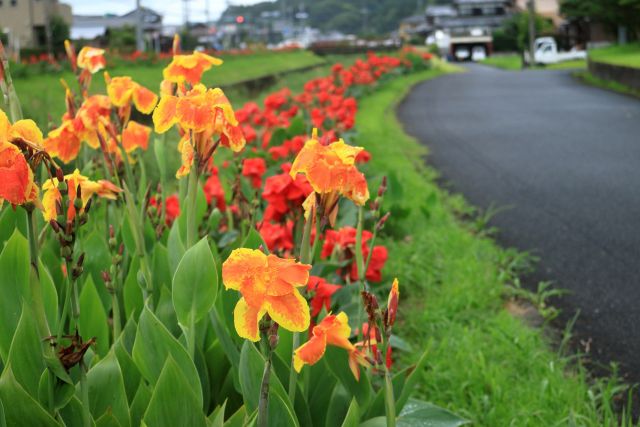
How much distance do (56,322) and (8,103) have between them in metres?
0.51

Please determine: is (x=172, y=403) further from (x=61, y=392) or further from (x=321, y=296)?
(x=321, y=296)

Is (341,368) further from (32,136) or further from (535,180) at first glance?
(535,180)

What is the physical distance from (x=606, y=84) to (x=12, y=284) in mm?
17209

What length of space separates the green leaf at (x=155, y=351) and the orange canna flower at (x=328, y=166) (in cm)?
42

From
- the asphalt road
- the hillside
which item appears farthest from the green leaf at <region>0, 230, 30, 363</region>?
the hillside

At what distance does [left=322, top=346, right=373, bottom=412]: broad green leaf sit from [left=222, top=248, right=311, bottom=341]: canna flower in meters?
0.52

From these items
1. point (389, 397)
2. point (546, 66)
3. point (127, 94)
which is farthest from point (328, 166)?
point (546, 66)

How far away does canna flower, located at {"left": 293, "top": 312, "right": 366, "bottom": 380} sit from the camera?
4.31ft

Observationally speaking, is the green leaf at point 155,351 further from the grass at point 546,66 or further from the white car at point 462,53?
the white car at point 462,53

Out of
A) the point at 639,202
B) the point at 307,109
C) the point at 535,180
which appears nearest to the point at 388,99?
the point at 307,109

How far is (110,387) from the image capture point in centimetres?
→ 160

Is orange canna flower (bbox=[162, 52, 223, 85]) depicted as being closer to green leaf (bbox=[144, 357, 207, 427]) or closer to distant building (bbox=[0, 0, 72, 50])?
green leaf (bbox=[144, 357, 207, 427])

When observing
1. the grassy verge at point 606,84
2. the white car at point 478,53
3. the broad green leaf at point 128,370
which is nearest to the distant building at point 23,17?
the grassy verge at point 606,84

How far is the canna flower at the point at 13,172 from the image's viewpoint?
1.25 m
